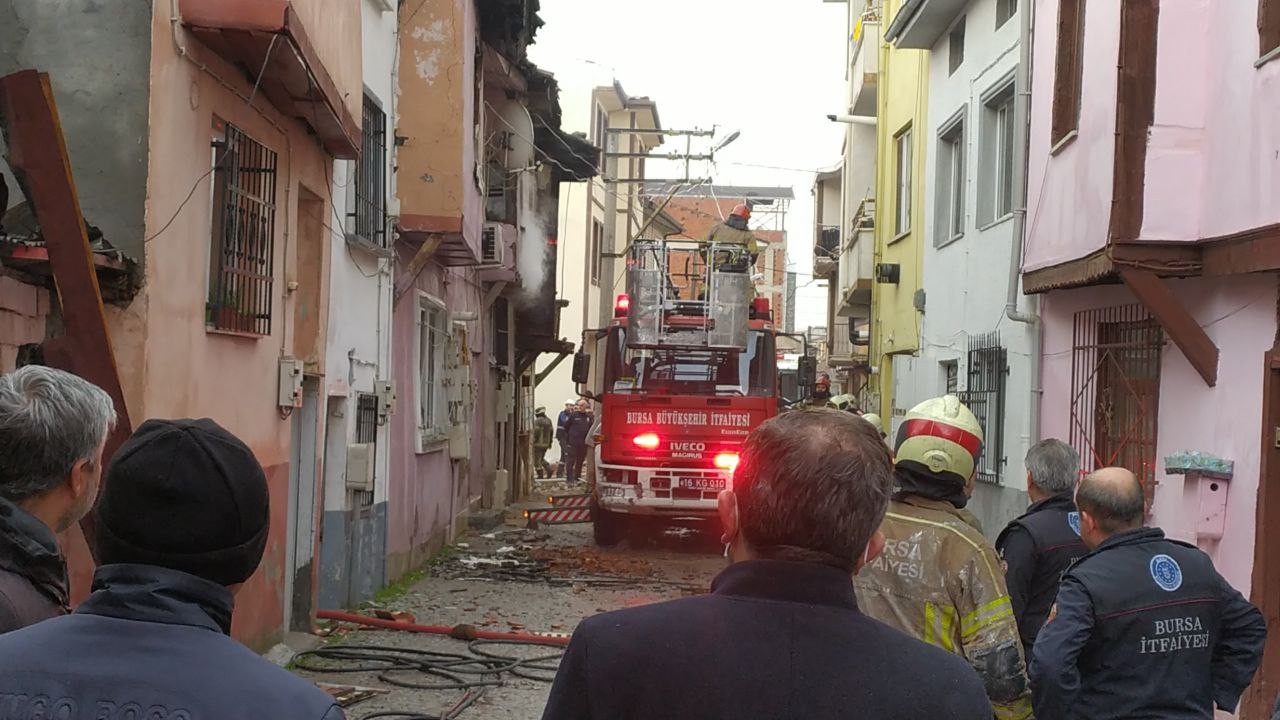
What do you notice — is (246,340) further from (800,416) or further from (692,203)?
(692,203)

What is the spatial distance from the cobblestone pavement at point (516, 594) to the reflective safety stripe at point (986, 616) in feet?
16.9

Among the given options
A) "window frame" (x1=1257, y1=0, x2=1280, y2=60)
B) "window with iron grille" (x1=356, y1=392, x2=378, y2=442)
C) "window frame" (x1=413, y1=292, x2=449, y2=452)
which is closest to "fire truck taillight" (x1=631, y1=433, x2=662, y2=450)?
"window frame" (x1=413, y1=292, x2=449, y2=452)

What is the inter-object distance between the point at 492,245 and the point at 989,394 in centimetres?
794

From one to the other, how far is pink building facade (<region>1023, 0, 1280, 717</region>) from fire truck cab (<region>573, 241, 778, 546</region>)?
6761 millimetres

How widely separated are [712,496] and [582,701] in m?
15.0

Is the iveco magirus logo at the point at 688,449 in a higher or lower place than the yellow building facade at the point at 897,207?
lower

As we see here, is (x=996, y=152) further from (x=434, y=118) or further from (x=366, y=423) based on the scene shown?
(x=366, y=423)

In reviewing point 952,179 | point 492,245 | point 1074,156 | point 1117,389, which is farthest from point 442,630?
point 492,245

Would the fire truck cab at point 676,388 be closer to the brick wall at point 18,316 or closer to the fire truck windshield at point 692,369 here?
the fire truck windshield at point 692,369

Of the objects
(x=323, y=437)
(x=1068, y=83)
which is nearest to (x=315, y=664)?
(x=323, y=437)

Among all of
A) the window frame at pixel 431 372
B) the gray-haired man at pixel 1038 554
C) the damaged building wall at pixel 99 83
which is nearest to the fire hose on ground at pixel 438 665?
the damaged building wall at pixel 99 83

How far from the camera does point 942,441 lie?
4125 mm

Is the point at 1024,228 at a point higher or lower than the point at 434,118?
lower

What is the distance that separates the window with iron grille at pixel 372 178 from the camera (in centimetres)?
1321
